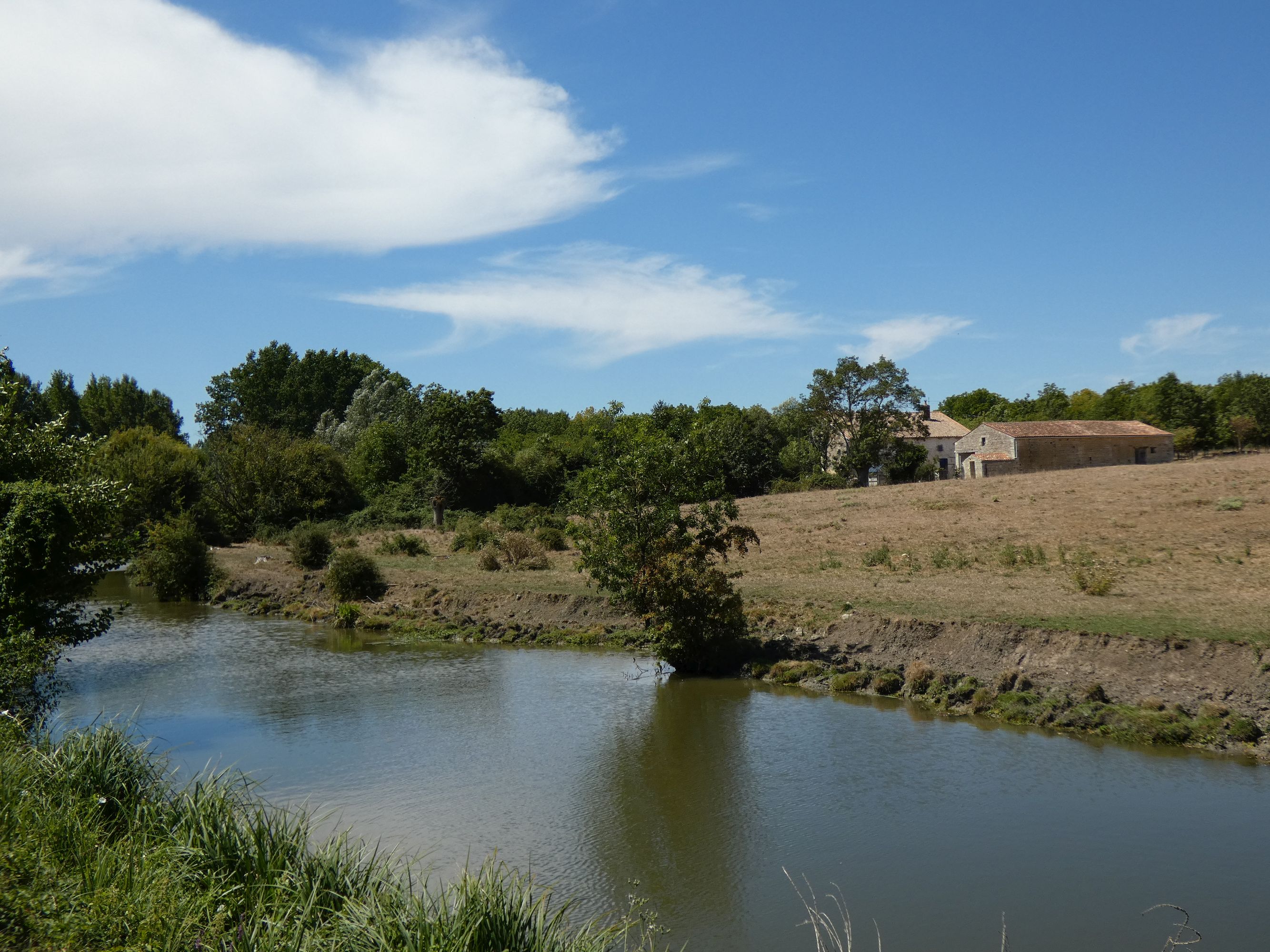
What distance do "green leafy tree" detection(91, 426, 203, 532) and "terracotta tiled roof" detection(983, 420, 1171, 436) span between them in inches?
1887

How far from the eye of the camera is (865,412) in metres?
64.7

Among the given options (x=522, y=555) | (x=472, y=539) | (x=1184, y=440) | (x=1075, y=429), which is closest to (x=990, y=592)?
(x=522, y=555)

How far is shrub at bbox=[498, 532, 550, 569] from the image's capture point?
35.3 meters

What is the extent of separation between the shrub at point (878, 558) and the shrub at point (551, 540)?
13366mm

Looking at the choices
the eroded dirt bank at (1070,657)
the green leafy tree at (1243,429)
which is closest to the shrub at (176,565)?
the eroded dirt bank at (1070,657)

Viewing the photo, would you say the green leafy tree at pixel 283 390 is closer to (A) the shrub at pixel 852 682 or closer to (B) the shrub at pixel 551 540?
(B) the shrub at pixel 551 540

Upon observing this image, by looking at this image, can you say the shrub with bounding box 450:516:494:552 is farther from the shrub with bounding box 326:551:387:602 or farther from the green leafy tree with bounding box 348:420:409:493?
the green leafy tree with bounding box 348:420:409:493

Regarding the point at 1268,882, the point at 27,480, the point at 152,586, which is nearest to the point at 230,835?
the point at 1268,882

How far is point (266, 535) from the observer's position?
2034 inches

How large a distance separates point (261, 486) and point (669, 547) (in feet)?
129

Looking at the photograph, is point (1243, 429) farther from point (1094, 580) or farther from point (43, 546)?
point (43, 546)

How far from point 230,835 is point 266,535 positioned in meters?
46.4

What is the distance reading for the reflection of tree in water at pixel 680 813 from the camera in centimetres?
1066

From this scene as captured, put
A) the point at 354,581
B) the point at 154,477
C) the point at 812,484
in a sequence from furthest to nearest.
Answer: the point at 812,484 < the point at 154,477 < the point at 354,581
